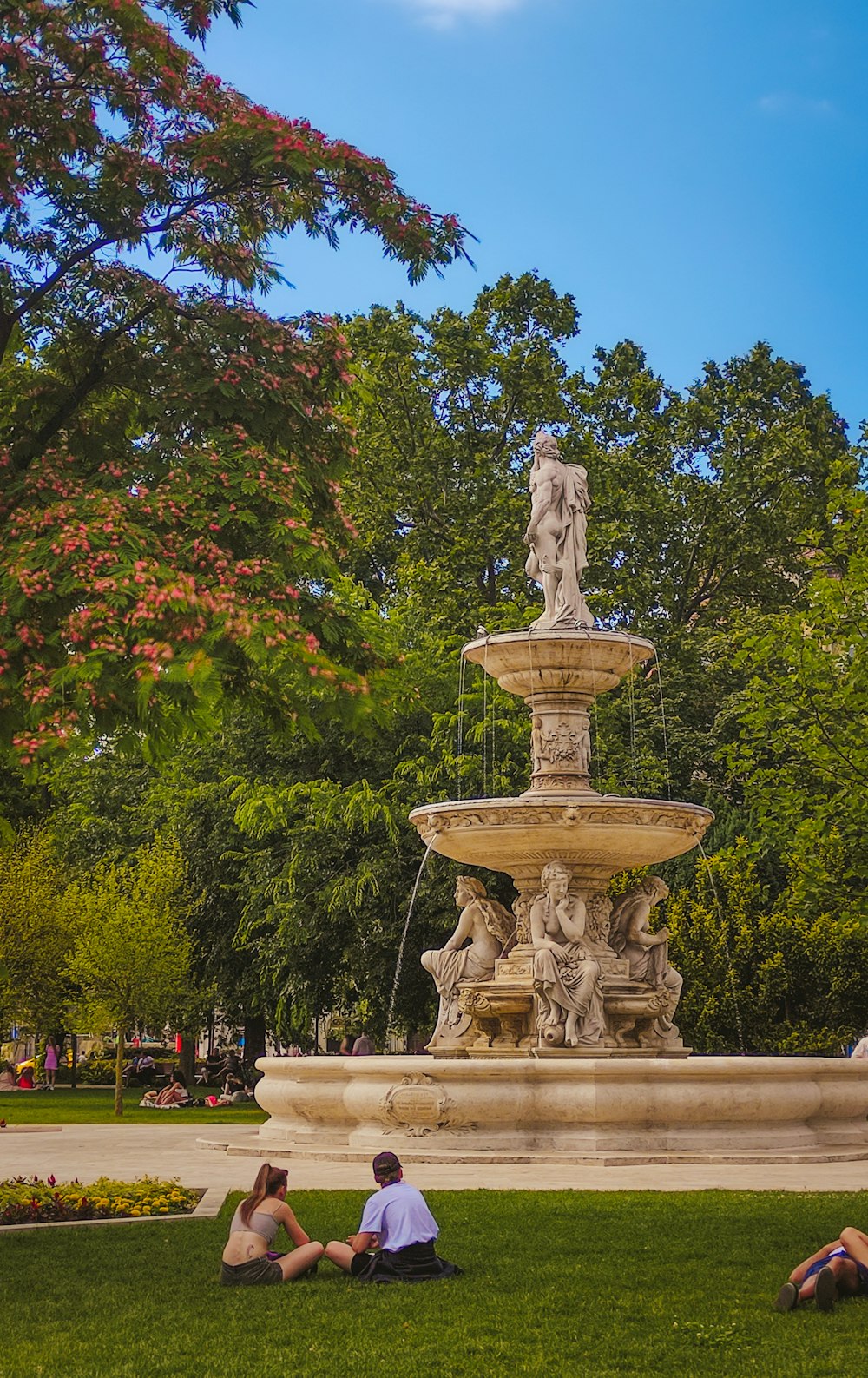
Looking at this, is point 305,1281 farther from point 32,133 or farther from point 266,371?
point 32,133

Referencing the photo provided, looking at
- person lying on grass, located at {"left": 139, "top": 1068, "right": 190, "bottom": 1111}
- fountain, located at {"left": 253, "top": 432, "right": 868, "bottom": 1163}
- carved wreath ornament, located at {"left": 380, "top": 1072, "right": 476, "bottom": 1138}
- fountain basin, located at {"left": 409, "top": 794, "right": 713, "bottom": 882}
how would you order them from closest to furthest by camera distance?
1. fountain, located at {"left": 253, "top": 432, "right": 868, "bottom": 1163}
2. carved wreath ornament, located at {"left": 380, "top": 1072, "right": 476, "bottom": 1138}
3. fountain basin, located at {"left": 409, "top": 794, "right": 713, "bottom": 882}
4. person lying on grass, located at {"left": 139, "top": 1068, "right": 190, "bottom": 1111}

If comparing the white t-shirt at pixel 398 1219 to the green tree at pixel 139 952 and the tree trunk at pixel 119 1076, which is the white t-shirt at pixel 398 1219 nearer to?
the tree trunk at pixel 119 1076

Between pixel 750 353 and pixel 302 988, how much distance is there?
20.8 m

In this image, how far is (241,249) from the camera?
11.7m

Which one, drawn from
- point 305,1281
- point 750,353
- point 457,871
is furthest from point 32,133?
point 750,353

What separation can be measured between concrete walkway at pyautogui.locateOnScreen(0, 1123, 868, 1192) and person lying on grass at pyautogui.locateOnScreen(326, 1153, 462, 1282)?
366 cm

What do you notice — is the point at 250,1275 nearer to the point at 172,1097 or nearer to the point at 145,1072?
the point at 172,1097

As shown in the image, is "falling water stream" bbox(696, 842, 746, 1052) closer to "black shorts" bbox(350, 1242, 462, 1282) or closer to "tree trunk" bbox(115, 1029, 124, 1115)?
"tree trunk" bbox(115, 1029, 124, 1115)

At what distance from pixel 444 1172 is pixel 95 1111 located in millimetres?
18067

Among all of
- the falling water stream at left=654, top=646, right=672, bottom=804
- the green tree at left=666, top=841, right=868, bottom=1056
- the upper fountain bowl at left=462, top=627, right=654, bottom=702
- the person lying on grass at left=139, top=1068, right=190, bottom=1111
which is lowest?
the person lying on grass at left=139, top=1068, right=190, bottom=1111

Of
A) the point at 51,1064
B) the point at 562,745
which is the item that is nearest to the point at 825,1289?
the point at 562,745

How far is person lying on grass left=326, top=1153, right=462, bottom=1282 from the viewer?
356 inches

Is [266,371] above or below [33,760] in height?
above

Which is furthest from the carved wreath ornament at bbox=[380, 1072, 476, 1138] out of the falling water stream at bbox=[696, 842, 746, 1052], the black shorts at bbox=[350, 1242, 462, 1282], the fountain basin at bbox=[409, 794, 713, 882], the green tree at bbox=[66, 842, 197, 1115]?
the green tree at bbox=[66, 842, 197, 1115]
